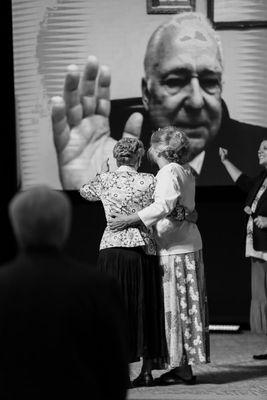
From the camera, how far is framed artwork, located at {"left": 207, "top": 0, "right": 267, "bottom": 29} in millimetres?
7473

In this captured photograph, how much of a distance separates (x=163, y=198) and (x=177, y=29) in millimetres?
2743

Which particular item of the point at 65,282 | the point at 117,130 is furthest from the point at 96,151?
the point at 65,282

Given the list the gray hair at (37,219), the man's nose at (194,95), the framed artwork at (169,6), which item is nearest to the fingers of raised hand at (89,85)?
the framed artwork at (169,6)

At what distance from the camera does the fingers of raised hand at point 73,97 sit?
764 cm

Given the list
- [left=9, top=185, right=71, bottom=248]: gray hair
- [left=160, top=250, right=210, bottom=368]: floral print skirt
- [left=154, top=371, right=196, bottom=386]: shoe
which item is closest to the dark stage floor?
[left=154, top=371, right=196, bottom=386]: shoe

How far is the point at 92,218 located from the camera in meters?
8.06

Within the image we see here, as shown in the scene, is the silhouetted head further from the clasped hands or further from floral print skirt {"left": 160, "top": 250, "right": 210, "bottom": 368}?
the clasped hands

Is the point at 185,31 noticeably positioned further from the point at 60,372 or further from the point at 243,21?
the point at 60,372

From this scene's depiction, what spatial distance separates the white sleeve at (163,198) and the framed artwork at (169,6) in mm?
2624

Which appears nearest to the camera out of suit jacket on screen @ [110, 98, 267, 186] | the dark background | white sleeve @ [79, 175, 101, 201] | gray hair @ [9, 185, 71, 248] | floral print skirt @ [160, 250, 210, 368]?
gray hair @ [9, 185, 71, 248]

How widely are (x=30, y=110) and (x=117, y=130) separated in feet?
2.02

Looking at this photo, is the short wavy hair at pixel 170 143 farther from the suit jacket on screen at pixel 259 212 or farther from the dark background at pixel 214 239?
the dark background at pixel 214 239

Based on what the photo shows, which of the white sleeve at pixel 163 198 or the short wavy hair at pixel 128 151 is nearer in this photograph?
the white sleeve at pixel 163 198

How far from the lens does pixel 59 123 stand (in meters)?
7.68
